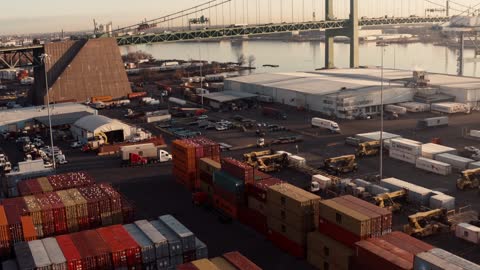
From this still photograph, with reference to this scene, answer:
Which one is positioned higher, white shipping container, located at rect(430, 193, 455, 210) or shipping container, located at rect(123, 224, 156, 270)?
shipping container, located at rect(123, 224, 156, 270)

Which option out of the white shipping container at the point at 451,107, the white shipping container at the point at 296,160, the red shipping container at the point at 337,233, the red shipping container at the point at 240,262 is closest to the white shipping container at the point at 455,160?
the white shipping container at the point at 296,160

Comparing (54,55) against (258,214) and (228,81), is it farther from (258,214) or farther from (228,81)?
(258,214)

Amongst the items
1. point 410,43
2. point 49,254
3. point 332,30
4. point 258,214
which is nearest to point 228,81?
point 332,30

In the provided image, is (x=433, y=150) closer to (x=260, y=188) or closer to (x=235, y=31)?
(x=260, y=188)

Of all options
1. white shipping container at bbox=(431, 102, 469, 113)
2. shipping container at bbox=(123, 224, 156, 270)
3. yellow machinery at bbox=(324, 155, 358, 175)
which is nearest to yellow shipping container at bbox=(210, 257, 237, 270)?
shipping container at bbox=(123, 224, 156, 270)

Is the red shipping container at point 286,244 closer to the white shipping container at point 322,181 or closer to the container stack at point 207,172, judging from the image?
the container stack at point 207,172

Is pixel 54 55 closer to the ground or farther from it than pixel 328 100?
farther from it

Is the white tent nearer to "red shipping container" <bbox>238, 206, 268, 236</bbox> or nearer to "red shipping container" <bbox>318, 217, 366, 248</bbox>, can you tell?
"red shipping container" <bbox>238, 206, 268, 236</bbox>
